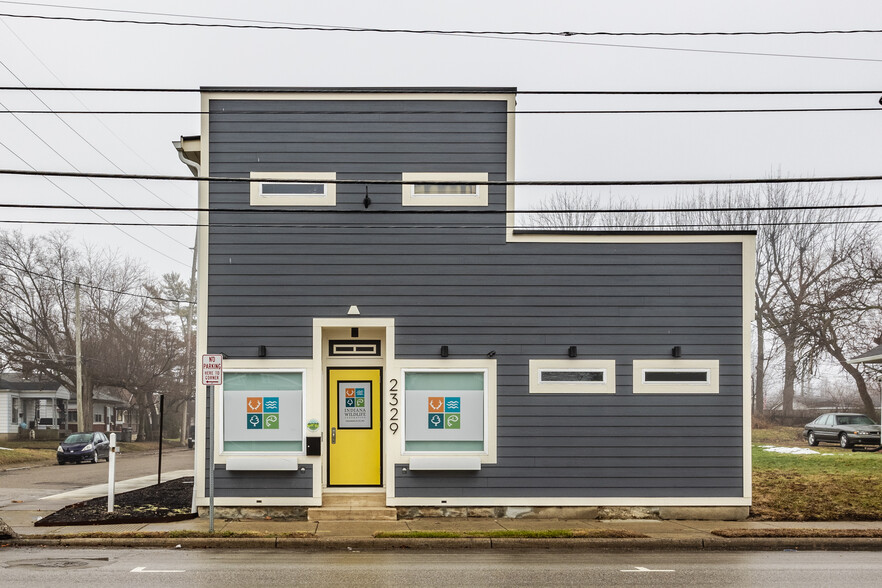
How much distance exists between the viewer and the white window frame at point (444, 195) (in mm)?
15188

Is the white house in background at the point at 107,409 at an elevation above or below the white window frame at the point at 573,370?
below

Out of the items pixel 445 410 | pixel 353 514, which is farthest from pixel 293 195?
pixel 353 514

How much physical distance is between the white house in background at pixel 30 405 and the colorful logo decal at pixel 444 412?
4861cm

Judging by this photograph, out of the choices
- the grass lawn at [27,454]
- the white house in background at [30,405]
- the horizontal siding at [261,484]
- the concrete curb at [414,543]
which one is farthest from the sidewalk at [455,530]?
the white house in background at [30,405]

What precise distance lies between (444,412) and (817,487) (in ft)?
30.3

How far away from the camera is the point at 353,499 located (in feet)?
49.4

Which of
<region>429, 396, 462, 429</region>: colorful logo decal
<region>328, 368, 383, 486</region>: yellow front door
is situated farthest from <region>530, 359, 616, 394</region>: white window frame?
<region>328, 368, 383, 486</region>: yellow front door

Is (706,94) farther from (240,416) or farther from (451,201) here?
(240,416)

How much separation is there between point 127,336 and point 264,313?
46975 millimetres

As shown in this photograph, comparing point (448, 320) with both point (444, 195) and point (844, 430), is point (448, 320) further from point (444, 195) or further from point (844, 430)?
point (844, 430)

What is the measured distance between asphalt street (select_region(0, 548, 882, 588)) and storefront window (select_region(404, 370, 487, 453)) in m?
2.94

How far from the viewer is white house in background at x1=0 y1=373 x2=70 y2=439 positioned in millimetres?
59062

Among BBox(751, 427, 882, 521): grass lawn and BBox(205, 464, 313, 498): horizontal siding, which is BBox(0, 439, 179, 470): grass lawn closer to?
BBox(205, 464, 313, 498): horizontal siding

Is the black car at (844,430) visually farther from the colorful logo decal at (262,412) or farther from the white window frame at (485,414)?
the colorful logo decal at (262,412)
